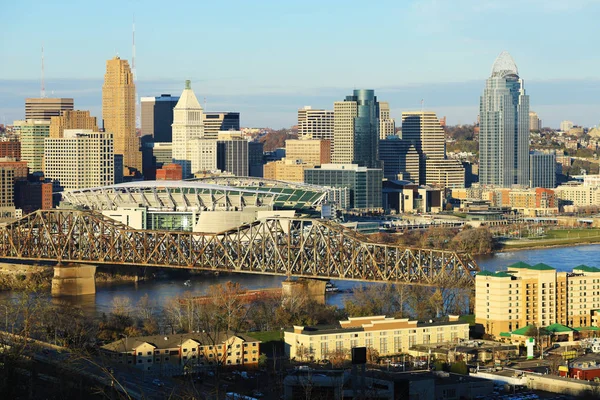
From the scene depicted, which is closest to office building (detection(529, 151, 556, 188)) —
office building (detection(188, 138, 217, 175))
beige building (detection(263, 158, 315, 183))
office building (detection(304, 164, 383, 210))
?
beige building (detection(263, 158, 315, 183))

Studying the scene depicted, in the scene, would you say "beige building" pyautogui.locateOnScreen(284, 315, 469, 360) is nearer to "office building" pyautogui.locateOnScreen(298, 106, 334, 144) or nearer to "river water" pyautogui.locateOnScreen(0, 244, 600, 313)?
"river water" pyautogui.locateOnScreen(0, 244, 600, 313)

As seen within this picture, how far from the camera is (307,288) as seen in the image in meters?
60.5

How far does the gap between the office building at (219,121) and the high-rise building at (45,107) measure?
18.2 meters

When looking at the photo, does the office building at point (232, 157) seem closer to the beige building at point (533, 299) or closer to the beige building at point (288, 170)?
the beige building at point (288, 170)

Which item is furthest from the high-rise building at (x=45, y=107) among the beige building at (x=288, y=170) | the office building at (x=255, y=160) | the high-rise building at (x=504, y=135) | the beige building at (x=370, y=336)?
the beige building at (x=370, y=336)

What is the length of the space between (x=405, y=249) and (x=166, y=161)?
93512 mm

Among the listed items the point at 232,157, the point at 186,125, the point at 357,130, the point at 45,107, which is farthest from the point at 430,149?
the point at 45,107

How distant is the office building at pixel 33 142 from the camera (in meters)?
130

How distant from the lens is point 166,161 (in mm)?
152000

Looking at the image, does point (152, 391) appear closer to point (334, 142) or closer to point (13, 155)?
point (13, 155)

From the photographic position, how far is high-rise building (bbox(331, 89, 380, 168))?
141000 millimetres

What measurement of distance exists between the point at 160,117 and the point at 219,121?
761 cm

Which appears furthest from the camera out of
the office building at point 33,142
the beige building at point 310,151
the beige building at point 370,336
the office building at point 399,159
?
the office building at point 399,159

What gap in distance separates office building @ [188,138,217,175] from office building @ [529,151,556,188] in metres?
34.4
